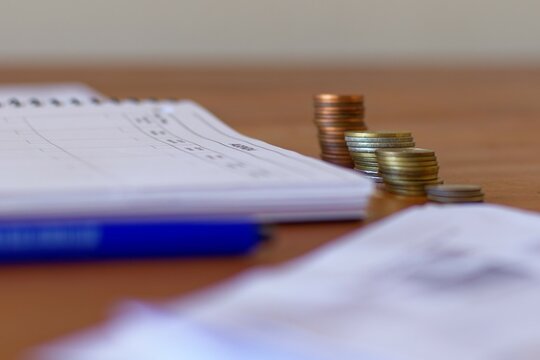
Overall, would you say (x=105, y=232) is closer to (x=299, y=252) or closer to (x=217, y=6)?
(x=299, y=252)

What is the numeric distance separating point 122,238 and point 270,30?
6.95ft

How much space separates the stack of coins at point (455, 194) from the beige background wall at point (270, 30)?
75.3 inches

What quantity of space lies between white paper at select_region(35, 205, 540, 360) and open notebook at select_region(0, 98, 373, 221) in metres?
0.07

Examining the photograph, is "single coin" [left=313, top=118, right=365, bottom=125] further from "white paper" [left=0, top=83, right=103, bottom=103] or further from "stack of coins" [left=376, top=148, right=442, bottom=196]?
"white paper" [left=0, top=83, right=103, bottom=103]

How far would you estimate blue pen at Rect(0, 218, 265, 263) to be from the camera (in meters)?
0.47

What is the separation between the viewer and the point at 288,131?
1073mm

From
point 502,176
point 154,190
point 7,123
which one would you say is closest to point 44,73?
point 7,123

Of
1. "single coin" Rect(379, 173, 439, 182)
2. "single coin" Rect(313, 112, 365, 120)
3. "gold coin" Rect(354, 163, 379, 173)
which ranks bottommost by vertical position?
"gold coin" Rect(354, 163, 379, 173)

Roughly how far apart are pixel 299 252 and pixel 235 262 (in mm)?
34

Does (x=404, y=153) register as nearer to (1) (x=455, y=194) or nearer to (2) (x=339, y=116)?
(1) (x=455, y=194)

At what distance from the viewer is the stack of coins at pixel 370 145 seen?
28.8 inches

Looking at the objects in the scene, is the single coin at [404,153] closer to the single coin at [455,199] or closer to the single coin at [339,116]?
the single coin at [455,199]

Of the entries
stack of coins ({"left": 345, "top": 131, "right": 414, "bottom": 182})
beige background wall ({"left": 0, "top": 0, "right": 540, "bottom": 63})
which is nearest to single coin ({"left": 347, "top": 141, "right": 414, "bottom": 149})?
stack of coins ({"left": 345, "top": 131, "right": 414, "bottom": 182})

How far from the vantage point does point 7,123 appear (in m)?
0.86
